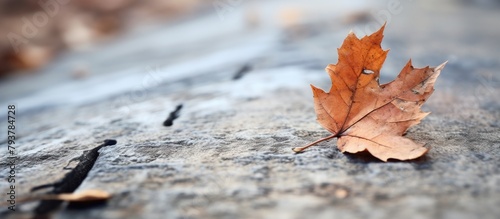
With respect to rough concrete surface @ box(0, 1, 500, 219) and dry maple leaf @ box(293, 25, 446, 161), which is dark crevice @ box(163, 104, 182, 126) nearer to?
rough concrete surface @ box(0, 1, 500, 219)

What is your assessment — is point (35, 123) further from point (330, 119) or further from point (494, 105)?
point (494, 105)

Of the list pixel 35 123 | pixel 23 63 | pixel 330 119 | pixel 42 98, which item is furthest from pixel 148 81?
pixel 23 63

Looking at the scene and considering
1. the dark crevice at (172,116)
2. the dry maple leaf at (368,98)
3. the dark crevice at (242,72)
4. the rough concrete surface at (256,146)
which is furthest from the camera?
the dark crevice at (242,72)

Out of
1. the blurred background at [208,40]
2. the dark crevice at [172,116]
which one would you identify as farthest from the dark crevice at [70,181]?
the blurred background at [208,40]

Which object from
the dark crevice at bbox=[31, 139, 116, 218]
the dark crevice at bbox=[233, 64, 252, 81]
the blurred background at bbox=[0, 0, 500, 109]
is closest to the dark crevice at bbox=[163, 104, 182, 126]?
the dark crevice at bbox=[31, 139, 116, 218]

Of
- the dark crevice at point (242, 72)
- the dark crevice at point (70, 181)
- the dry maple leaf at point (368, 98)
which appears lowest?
the dark crevice at point (70, 181)

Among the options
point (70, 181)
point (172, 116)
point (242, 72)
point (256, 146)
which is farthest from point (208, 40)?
point (70, 181)

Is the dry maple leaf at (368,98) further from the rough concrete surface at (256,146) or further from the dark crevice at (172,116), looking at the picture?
the dark crevice at (172,116)
